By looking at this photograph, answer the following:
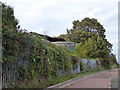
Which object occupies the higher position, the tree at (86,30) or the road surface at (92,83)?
the tree at (86,30)

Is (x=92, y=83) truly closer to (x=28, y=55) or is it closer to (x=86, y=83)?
(x=86, y=83)

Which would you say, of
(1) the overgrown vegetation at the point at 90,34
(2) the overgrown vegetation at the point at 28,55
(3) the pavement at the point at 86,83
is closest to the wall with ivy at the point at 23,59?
(2) the overgrown vegetation at the point at 28,55

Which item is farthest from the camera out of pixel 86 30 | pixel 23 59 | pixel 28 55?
pixel 86 30

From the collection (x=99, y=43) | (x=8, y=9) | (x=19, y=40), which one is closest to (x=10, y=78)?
(x=19, y=40)

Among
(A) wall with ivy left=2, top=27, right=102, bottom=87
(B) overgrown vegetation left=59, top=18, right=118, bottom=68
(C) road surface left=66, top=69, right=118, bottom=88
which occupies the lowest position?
(C) road surface left=66, top=69, right=118, bottom=88

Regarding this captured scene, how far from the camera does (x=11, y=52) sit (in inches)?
344

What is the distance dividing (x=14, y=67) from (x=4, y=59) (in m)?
1.23

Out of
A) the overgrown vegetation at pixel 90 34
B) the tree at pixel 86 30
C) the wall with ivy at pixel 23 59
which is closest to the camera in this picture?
the wall with ivy at pixel 23 59

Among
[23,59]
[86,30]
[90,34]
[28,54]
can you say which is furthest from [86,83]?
[86,30]

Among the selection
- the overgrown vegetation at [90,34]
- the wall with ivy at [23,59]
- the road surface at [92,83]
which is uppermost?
the overgrown vegetation at [90,34]

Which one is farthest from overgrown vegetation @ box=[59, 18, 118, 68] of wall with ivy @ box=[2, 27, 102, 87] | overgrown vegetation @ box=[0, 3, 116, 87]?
wall with ivy @ box=[2, 27, 102, 87]

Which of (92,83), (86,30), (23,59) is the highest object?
(86,30)

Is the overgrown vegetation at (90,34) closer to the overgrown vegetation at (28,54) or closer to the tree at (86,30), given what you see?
the tree at (86,30)

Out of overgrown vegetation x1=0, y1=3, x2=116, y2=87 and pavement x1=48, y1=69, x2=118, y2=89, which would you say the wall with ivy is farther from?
pavement x1=48, y1=69, x2=118, y2=89
